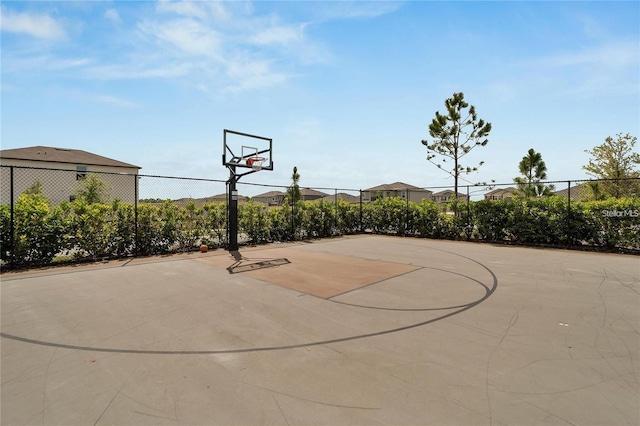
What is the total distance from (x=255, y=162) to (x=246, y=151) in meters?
0.47

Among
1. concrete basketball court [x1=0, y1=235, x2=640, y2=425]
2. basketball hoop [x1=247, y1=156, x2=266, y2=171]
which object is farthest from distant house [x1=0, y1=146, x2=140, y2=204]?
concrete basketball court [x1=0, y1=235, x2=640, y2=425]

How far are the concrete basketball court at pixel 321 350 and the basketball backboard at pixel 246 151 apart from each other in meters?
4.75

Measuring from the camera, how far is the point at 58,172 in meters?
26.2

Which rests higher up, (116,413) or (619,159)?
(619,159)

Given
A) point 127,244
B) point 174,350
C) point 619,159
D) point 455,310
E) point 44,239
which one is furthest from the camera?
point 619,159

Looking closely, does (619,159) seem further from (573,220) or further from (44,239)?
(44,239)

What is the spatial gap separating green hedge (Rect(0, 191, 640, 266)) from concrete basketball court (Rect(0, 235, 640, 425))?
1.47m

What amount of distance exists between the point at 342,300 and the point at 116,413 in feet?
10.8

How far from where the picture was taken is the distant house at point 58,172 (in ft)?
77.5

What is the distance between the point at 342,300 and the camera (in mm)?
4957

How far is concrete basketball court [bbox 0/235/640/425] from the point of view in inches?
88.8

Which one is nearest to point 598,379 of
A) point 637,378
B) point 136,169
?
point 637,378

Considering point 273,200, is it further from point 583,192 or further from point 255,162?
point 583,192

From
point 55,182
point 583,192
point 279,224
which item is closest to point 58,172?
point 55,182
